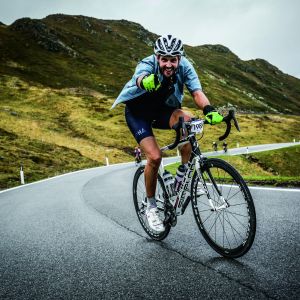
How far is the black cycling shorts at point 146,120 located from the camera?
4.32 meters

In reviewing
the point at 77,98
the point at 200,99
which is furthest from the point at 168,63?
the point at 77,98

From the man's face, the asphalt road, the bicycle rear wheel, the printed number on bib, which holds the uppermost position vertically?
the man's face

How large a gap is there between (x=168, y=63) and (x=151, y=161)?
3.93ft

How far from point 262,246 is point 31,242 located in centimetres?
292

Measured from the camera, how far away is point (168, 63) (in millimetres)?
3916

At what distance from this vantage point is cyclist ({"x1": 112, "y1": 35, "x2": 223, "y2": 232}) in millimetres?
3907

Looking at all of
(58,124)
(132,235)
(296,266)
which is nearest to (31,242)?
(132,235)

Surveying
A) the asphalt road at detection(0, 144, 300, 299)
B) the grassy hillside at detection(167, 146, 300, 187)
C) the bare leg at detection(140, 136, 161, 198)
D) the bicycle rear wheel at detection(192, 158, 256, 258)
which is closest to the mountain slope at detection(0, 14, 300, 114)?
the grassy hillside at detection(167, 146, 300, 187)

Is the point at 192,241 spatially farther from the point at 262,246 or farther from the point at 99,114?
the point at 99,114

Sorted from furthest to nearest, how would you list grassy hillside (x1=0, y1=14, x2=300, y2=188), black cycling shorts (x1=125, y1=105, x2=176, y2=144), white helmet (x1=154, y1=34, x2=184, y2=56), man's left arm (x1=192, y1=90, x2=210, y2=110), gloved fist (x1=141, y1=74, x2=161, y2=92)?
grassy hillside (x1=0, y1=14, x2=300, y2=188) < black cycling shorts (x1=125, y1=105, x2=176, y2=144) < man's left arm (x1=192, y1=90, x2=210, y2=110) < white helmet (x1=154, y1=34, x2=184, y2=56) < gloved fist (x1=141, y1=74, x2=161, y2=92)

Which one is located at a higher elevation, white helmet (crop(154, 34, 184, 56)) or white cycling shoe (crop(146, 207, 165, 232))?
white helmet (crop(154, 34, 184, 56))

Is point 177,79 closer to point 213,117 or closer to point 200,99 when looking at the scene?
point 200,99

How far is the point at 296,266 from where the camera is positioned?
2.78 m

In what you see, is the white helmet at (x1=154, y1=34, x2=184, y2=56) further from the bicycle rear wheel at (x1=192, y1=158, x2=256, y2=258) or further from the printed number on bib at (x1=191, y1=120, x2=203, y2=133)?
the bicycle rear wheel at (x1=192, y1=158, x2=256, y2=258)
